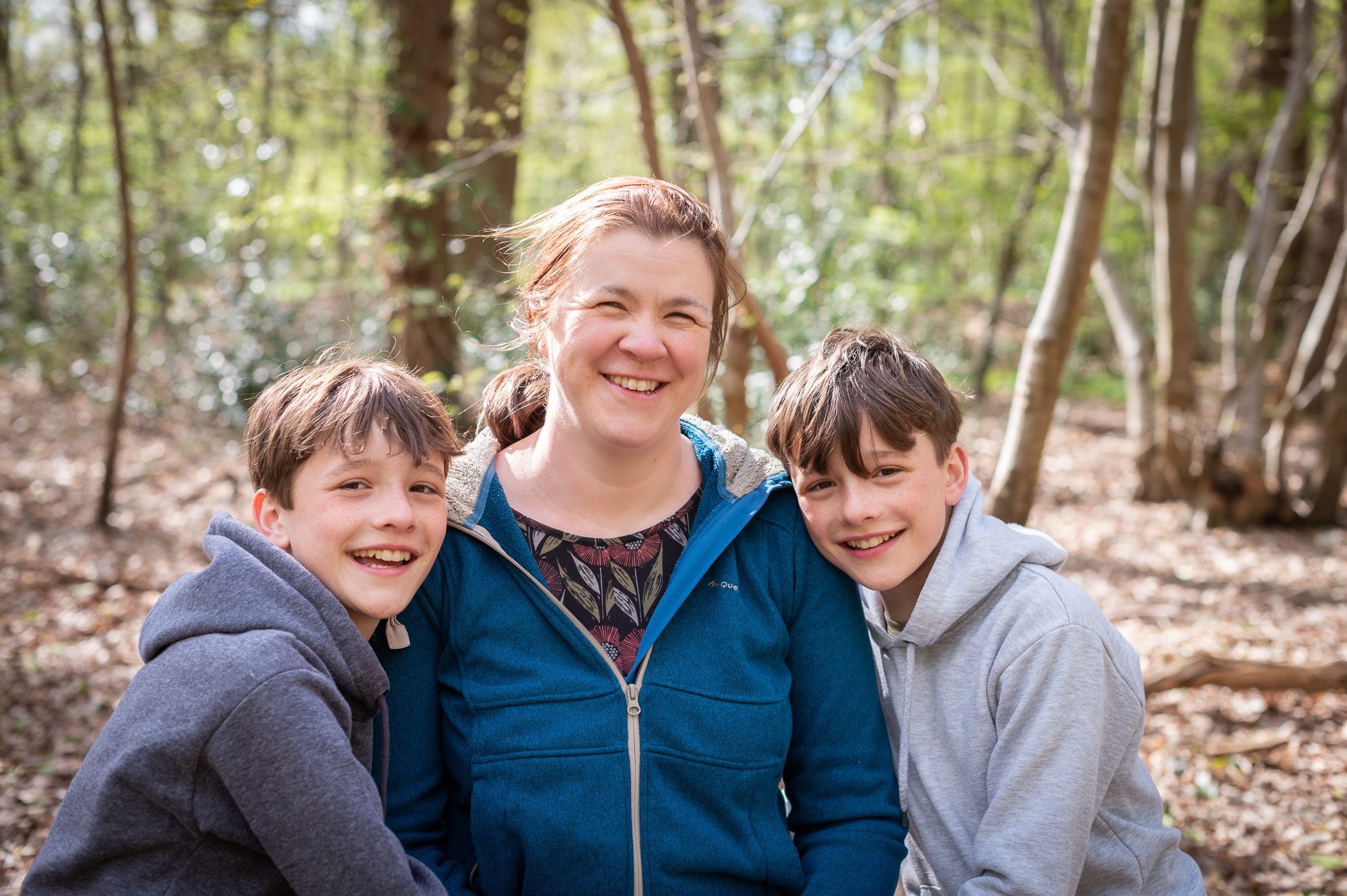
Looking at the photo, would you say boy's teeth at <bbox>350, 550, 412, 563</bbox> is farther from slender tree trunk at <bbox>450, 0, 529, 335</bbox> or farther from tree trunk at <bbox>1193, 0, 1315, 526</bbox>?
tree trunk at <bbox>1193, 0, 1315, 526</bbox>

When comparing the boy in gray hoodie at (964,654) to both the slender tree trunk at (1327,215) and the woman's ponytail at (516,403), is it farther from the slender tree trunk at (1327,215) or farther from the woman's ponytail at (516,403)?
the slender tree trunk at (1327,215)

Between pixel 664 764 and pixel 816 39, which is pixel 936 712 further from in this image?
pixel 816 39

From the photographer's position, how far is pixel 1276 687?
4043 mm

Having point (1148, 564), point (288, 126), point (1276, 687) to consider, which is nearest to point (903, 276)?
point (1148, 564)

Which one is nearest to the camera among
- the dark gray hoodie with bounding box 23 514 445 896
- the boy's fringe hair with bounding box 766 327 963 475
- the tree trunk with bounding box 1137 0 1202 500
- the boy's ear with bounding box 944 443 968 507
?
the dark gray hoodie with bounding box 23 514 445 896

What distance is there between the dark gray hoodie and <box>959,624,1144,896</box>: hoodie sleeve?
1.05m

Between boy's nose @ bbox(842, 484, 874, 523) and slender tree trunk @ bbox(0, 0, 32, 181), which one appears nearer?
boy's nose @ bbox(842, 484, 874, 523)

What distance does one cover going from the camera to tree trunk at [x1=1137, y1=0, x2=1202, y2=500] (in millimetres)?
6629

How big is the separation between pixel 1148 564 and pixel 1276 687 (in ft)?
8.62

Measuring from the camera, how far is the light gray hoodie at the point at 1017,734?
182cm

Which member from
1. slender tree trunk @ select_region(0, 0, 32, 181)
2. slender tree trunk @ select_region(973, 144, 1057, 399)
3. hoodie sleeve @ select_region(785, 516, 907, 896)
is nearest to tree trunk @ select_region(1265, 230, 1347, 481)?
slender tree trunk @ select_region(973, 144, 1057, 399)

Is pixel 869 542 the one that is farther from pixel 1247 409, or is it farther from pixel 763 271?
pixel 1247 409

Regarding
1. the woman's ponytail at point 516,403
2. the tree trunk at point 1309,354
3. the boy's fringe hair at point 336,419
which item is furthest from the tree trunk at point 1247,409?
the boy's fringe hair at point 336,419

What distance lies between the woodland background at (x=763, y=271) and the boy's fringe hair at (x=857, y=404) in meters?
0.83
